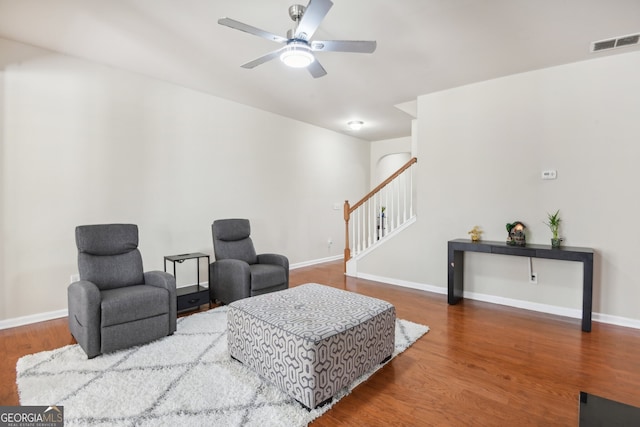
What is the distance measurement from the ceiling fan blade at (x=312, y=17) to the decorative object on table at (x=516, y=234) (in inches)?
125

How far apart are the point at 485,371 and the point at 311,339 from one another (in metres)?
1.45

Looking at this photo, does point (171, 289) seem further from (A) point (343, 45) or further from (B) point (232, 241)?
(A) point (343, 45)

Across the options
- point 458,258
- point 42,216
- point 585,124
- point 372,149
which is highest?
point 372,149

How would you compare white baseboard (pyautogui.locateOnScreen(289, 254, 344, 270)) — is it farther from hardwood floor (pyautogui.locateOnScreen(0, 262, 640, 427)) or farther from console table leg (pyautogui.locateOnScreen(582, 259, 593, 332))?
console table leg (pyautogui.locateOnScreen(582, 259, 593, 332))

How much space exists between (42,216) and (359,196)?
585cm

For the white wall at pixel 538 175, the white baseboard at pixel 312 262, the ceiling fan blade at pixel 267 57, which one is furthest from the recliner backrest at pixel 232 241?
the white wall at pixel 538 175

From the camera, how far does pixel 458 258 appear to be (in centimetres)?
407

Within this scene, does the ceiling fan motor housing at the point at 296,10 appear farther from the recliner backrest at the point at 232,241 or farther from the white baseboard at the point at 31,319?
the white baseboard at the point at 31,319

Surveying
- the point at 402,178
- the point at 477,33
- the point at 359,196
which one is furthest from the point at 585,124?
the point at 359,196

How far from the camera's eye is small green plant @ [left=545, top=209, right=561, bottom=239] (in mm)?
3543

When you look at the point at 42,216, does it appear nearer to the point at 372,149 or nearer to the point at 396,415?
the point at 396,415

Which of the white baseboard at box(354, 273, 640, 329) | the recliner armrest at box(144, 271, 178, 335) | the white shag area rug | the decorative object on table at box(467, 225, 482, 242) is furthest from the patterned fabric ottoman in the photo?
the white baseboard at box(354, 273, 640, 329)

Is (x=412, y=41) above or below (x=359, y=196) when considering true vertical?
above

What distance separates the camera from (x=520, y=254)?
11.4 ft
